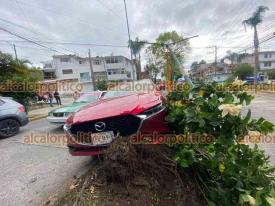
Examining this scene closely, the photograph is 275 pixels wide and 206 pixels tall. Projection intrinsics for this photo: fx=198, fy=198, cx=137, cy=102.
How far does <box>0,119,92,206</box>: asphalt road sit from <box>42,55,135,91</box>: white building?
3496 cm

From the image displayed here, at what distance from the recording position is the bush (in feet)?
5.83

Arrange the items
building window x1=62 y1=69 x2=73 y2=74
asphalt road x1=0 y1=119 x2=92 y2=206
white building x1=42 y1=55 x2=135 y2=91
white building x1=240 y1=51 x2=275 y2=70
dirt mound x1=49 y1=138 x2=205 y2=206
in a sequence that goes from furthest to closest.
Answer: white building x1=240 y1=51 x2=275 y2=70
building window x1=62 y1=69 x2=73 y2=74
white building x1=42 y1=55 x2=135 y2=91
asphalt road x1=0 y1=119 x2=92 y2=206
dirt mound x1=49 y1=138 x2=205 y2=206

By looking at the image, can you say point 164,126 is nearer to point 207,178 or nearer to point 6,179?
point 207,178

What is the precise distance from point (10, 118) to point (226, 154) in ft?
22.8

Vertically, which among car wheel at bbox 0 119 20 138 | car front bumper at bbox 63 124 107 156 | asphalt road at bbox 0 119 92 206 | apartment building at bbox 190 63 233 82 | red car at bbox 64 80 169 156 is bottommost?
asphalt road at bbox 0 119 92 206

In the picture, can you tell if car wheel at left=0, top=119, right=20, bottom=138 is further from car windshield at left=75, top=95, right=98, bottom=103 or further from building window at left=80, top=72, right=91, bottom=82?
building window at left=80, top=72, right=91, bottom=82

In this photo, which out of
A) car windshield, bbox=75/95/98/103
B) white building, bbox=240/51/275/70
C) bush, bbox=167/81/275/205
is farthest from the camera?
white building, bbox=240/51/275/70

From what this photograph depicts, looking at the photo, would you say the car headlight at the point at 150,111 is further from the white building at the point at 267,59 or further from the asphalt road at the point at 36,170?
the white building at the point at 267,59

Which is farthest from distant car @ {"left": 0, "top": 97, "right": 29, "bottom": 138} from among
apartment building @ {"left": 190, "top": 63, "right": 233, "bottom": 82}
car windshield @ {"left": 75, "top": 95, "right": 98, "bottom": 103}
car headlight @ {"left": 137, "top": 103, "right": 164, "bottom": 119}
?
apartment building @ {"left": 190, "top": 63, "right": 233, "bottom": 82}

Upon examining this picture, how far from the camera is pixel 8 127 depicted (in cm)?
665

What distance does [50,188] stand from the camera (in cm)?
308

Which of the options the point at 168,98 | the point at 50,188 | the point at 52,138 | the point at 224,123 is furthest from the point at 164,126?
the point at 52,138

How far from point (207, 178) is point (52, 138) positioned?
16.7 ft

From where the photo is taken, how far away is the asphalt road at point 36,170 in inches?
116
